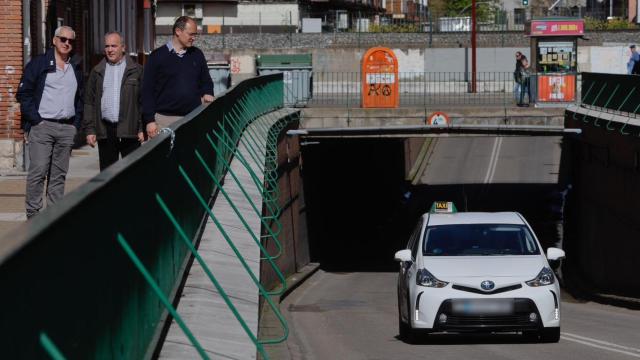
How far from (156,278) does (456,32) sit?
69.7 meters

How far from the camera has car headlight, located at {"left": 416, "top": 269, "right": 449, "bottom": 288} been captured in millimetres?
15453

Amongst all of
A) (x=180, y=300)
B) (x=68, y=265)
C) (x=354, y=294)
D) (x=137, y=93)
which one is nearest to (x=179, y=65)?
(x=137, y=93)

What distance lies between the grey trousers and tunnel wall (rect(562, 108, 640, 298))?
19401 mm

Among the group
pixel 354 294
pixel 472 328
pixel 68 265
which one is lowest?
pixel 354 294

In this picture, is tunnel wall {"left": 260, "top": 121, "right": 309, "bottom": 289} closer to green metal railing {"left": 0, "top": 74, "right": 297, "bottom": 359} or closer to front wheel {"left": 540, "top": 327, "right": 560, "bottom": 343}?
front wheel {"left": 540, "top": 327, "right": 560, "bottom": 343}

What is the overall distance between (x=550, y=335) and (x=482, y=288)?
1215 millimetres

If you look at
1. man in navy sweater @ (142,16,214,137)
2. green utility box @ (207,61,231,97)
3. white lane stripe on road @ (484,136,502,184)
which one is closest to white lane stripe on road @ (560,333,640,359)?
man in navy sweater @ (142,16,214,137)

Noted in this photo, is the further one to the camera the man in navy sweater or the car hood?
the car hood

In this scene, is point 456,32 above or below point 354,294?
above

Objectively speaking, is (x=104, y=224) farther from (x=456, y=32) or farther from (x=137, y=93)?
(x=456, y=32)

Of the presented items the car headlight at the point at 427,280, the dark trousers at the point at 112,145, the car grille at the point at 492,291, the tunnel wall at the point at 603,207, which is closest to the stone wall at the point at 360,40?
the tunnel wall at the point at 603,207

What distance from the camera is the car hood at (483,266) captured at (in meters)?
15.5

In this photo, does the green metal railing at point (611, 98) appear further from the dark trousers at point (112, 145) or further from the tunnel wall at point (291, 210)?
the dark trousers at point (112, 145)

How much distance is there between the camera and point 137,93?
499 inches
